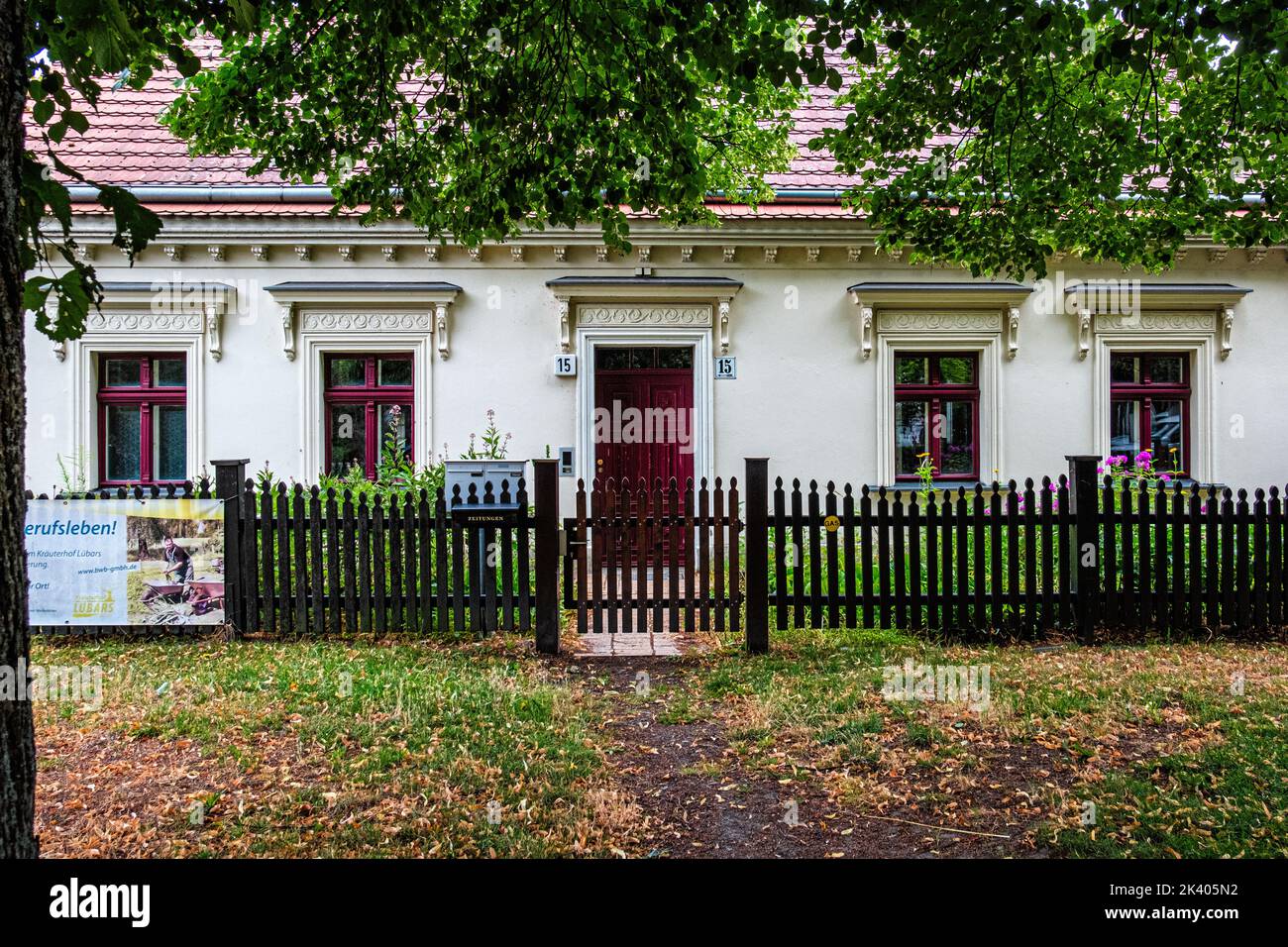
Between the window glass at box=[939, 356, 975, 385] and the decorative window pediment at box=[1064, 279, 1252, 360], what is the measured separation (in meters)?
1.44

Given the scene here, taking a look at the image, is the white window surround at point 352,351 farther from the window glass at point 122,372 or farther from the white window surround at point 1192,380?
the white window surround at point 1192,380

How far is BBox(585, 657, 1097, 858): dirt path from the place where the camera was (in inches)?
131

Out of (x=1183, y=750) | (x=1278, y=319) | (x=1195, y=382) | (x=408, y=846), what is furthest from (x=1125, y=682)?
(x=1278, y=319)

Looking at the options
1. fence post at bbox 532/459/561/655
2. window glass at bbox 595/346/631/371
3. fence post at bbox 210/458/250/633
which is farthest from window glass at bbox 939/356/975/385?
fence post at bbox 210/458/250/633

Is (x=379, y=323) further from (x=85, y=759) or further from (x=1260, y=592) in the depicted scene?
(x=1260, y=592)

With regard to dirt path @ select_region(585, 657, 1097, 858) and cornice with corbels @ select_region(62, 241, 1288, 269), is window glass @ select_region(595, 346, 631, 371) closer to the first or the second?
cornice with corbels @ select_region(62, 241, 1288, 269)

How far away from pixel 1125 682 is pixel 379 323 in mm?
9182

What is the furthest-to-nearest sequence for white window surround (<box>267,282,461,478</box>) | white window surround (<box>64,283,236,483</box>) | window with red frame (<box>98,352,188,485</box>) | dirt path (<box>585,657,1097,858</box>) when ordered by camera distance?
window with red frame (<box>98,352,188,485</box>) < white window surround (<box>267,282,461,478</box>) < white window surround (<box>64,283,236,483</box>) < dirt path (<box>585,657,1097,858</box>)

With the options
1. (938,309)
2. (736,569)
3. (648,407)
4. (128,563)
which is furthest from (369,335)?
(938,309)

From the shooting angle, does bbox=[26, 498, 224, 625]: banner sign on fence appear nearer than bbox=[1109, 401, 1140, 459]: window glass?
Yes

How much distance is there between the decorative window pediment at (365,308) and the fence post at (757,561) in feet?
18.0

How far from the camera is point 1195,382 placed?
430 inches

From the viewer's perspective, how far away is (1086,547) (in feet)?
22.4

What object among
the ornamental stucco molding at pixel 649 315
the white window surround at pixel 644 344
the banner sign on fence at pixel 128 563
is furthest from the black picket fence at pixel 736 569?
the ornamental stucco molding at pixel 649 315
